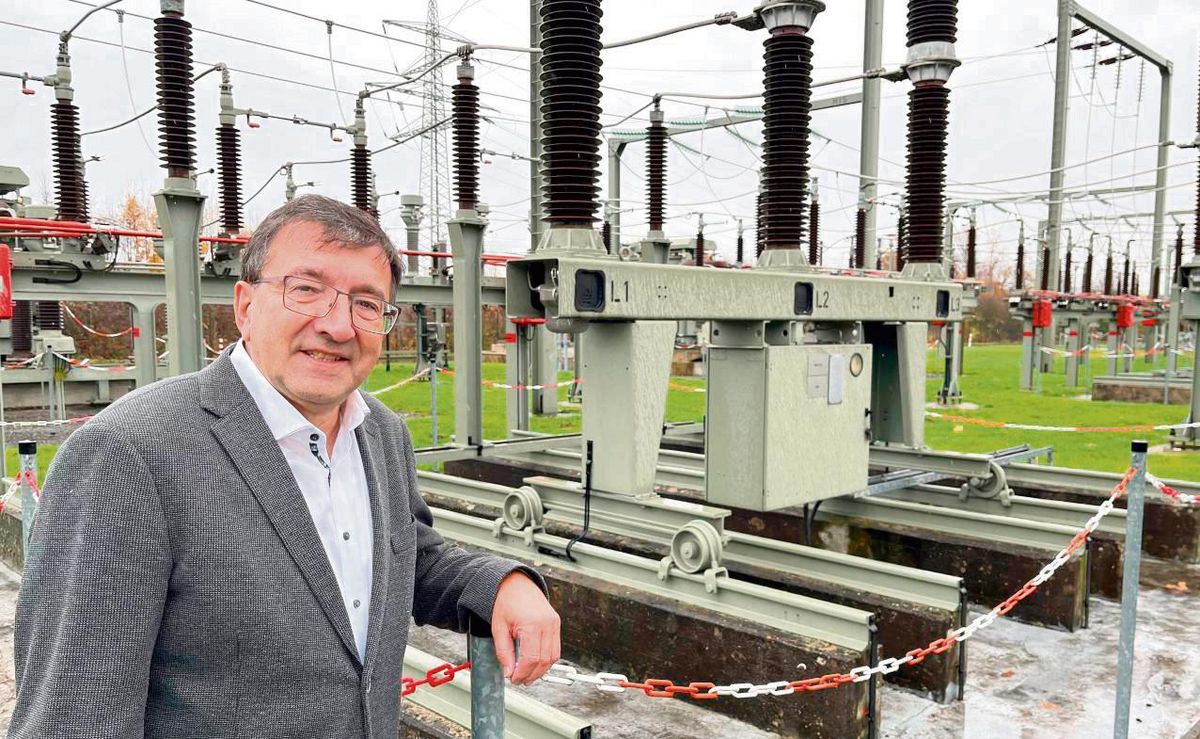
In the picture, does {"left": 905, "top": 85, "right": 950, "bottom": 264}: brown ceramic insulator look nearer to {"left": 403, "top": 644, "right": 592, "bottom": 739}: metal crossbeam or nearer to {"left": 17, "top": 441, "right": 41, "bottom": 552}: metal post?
{"left": 403, "top": 644, "right": 592, "bottom": 739}: metal crossbeam

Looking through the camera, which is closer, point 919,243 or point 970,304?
point 919,243

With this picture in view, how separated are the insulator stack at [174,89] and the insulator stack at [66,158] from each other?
15.2 ft

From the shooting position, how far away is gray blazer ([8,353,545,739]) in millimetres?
1154

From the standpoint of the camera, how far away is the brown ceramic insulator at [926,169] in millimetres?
6402

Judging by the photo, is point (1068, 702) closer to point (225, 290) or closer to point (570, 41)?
point (570, 41)

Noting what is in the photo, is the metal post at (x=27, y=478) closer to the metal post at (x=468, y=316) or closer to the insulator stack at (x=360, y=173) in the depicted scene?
the metal post at (x=468, y=316)

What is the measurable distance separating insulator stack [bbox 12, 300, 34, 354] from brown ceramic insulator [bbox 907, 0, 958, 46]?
1859 cm

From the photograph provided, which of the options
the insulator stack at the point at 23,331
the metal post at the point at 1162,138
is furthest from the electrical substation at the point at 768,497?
the metal post at the point at 1162,138

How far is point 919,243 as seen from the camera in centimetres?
674

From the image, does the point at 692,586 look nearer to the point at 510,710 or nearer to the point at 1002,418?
the point at 510,710

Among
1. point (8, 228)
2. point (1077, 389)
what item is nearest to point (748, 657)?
point (8, 228)

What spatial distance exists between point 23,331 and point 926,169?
1948cm

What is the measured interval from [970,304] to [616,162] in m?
8.75

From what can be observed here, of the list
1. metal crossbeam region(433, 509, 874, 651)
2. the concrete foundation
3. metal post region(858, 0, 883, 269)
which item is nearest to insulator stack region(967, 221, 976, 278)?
metal post region(858, 0, 883, 269)
